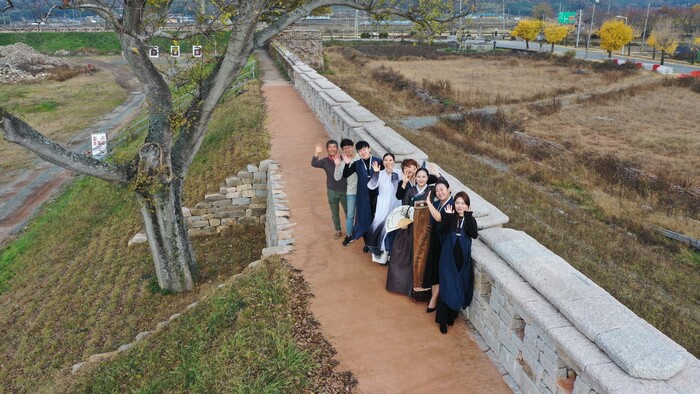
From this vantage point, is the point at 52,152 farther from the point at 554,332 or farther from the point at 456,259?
the point at 554,332

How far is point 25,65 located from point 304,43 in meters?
29.6

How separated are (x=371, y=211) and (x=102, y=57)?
57269mm

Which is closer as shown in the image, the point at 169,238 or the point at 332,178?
the point at 332,178

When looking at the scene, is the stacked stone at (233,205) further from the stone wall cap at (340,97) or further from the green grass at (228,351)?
the green grass at (228,351)

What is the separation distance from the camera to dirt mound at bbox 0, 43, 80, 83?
4091cm

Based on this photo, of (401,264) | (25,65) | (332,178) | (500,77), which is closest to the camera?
(401,264)

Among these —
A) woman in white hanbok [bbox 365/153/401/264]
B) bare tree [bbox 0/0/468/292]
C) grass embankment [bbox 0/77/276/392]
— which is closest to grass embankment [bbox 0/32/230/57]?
grass embankment [bbox 0/77/276/392]

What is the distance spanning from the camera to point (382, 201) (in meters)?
6.52

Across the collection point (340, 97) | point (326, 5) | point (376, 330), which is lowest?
point (376, 330)

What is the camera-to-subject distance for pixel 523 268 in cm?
473

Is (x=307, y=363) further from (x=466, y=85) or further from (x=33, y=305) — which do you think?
(x=466, y=85)

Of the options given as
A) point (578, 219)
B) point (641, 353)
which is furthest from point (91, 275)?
point (578, 219)

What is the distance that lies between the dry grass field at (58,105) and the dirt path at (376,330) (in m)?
17.5

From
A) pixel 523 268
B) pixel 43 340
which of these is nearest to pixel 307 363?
pixel 523 268
